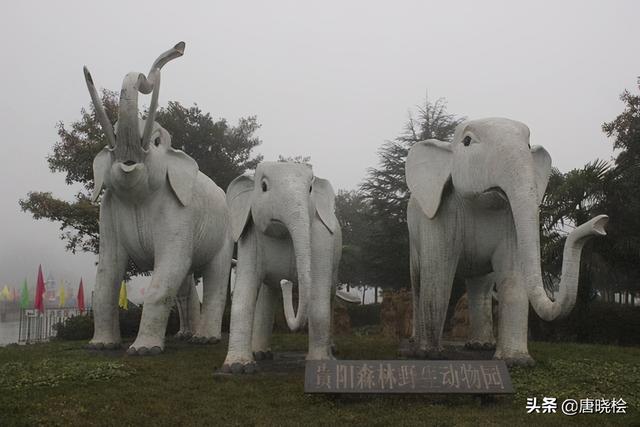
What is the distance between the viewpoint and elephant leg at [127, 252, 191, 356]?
9922 millimetres

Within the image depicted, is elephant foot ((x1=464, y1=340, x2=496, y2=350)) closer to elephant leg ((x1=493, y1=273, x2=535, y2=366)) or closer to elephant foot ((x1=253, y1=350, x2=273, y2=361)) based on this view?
elephant leg ((x1=493, y1=273, x2=535, y2=366))

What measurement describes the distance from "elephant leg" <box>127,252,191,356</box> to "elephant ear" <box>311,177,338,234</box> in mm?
2887

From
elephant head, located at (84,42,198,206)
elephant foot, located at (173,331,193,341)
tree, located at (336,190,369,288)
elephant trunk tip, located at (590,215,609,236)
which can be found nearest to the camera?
elephant trunk tip, located at (590,215,609,236)

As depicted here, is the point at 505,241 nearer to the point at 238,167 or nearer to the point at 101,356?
the point at 101,356

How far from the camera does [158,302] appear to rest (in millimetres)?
9969

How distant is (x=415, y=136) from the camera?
24.4m

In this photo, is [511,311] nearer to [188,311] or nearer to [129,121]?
[129,121]

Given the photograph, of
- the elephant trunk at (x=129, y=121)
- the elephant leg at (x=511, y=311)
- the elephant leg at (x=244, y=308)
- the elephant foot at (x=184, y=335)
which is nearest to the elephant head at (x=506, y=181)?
the elephant leg at (x=511, y=311)

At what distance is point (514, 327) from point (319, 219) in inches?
121

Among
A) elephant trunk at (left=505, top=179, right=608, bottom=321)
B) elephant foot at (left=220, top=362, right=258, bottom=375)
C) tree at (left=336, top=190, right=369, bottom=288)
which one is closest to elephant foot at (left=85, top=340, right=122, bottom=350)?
elephant foot at (left=220, top=362, right=258, bottom=375)

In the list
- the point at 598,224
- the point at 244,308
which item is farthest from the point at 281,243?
the point at 598,224

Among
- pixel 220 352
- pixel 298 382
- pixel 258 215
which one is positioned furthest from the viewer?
pixel 220 352

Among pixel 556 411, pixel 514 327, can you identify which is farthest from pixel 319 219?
pixel 556 411

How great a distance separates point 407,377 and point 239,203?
3.73 metres
